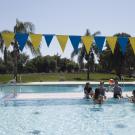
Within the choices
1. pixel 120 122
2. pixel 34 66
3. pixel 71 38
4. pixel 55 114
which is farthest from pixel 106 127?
pixel 34 66

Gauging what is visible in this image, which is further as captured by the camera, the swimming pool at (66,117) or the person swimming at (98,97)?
the person swimming at (98,97)

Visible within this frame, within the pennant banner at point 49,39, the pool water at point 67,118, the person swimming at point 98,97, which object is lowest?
the pool water at point 67,118

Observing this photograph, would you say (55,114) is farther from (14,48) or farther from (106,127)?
(14,48)

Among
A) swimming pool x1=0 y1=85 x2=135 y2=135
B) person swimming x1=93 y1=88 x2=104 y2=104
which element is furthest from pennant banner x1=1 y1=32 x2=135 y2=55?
swimming pool x1=0 y1=85 x2=135 y2=135

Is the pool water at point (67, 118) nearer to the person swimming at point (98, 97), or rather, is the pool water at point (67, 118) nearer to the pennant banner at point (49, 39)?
the person swimming at point (98, 97)

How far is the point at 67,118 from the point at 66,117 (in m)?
0.21

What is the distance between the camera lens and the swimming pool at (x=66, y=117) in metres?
10.2

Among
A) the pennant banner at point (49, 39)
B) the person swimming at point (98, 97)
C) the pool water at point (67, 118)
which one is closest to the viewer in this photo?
the pool water at point (67, 118)

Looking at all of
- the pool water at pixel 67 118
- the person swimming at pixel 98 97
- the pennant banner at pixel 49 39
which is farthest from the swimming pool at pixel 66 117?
the pennant banner at pixel 49 39

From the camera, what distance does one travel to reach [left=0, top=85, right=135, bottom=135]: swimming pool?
10172 millimetres

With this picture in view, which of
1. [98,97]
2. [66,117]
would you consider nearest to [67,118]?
[66,117]

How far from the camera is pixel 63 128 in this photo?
34.5 feet

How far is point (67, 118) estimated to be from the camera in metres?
12.4

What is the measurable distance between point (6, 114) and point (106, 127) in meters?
4.48
